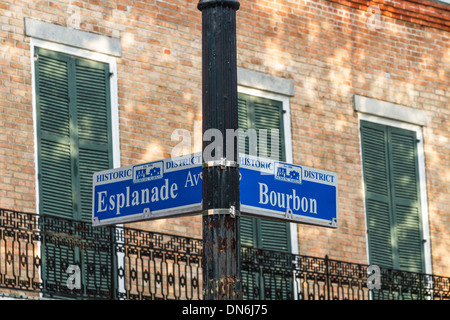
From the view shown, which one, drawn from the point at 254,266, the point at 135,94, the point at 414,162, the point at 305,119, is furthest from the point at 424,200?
the point at 135,94

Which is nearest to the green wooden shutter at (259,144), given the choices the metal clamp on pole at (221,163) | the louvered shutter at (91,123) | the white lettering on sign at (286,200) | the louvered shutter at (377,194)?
the louvered shutter at (377,194)

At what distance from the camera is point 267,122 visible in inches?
674

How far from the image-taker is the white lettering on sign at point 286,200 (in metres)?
8.30

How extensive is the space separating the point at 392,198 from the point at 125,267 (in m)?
5.17

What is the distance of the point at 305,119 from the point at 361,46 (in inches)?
72.0

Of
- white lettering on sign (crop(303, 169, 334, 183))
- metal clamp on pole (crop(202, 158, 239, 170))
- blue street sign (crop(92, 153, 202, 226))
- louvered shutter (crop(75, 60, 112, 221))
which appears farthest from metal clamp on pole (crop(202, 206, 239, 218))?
louvered shutter (crop(75, 60, 112, 221))

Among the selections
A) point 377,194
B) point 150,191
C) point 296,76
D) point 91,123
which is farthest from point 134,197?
point 377,194

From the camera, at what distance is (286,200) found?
836 cm

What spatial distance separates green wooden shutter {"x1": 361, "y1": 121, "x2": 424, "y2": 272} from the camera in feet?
58.9

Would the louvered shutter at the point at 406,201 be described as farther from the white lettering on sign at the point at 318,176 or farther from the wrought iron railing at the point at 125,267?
the white lettering on sign at the point at 318,176

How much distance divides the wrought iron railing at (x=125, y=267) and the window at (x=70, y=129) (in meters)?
0.41

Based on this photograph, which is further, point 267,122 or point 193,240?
point 267,122

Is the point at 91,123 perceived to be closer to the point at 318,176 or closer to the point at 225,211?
the point at 318,176
